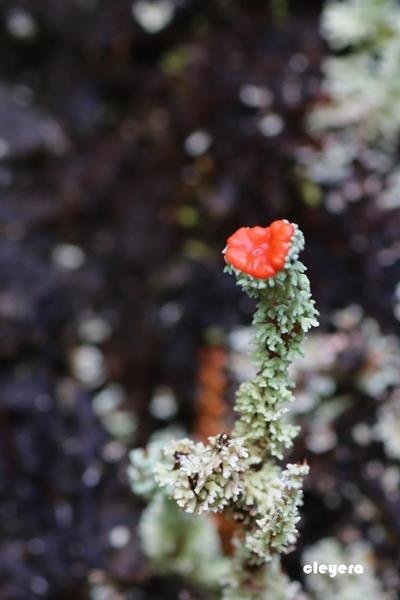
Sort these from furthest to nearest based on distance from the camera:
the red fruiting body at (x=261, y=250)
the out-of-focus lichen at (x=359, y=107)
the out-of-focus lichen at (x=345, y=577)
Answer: the out-of-focus lichen at (x=359, y=107)
the out-of-focus lichen at (x=345, y=577)
the red fruiting body at (x=261, y=250)

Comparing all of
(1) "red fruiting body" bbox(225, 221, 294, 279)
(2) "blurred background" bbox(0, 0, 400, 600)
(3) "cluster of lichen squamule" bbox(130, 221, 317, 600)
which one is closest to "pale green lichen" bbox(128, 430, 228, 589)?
(2) "blurred background" bbox(0, 0, 400, 600)

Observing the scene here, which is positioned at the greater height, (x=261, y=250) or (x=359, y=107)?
(x=359, y=107)

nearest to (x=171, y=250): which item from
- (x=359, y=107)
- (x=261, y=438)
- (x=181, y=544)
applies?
(x=359, y=107)

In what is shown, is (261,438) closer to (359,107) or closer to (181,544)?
(181,544)

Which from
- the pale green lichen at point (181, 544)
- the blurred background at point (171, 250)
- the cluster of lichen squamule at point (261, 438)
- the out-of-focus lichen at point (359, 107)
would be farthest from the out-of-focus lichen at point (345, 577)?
the out-of-focus lichen at point (359, 107)

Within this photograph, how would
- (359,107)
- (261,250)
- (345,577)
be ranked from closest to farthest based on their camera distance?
(261,250), (345,577), (359,107)

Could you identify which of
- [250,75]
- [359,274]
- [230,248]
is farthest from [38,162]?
[230,248]

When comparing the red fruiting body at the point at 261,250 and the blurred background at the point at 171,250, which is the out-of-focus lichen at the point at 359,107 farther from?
the red fruiting body at the point at 261,250
